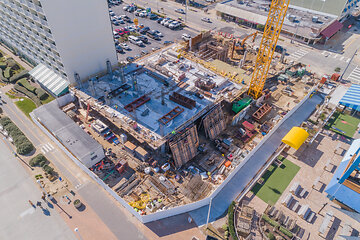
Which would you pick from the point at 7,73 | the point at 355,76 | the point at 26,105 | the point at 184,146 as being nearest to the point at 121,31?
the point at 7,73

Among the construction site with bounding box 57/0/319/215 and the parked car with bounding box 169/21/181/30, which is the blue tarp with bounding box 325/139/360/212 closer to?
the construction site with bounding box 57/0/319/215

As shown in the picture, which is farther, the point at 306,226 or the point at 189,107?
the point at 189,107

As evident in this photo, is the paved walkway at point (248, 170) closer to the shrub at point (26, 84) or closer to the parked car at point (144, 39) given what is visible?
the shrub at point (26, 84)

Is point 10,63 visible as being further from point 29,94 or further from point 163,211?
point 163,211

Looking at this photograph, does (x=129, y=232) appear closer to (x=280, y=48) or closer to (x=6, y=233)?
(x=6, y=233)

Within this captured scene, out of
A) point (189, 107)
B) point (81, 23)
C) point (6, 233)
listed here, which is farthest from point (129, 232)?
point (81, 23)

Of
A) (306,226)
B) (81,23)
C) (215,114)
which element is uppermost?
(81,23)

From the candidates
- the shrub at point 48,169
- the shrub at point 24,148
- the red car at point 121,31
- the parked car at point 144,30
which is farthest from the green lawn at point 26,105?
the parked car at point 144,30
